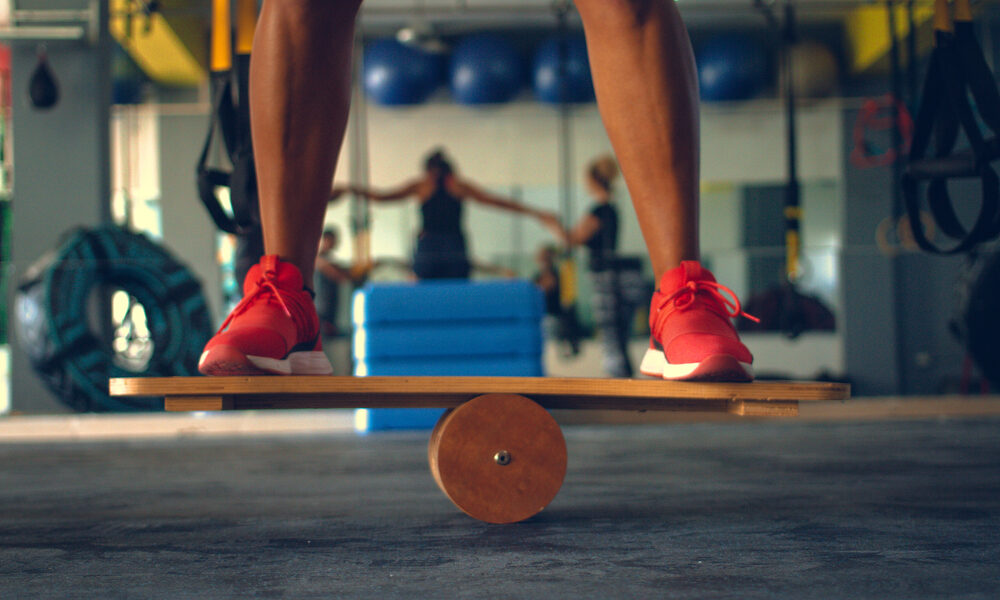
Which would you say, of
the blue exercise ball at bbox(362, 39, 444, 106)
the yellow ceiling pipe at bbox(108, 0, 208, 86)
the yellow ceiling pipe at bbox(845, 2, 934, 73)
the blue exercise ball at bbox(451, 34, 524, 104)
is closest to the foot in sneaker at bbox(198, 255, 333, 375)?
the blue exercise ball at bbox(362, 39, 444, 106)

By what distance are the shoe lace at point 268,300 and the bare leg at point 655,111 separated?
396mm

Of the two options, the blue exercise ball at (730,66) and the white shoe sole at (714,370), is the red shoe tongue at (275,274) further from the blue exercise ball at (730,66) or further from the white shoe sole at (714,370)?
the blue exercise ball at (730,66)

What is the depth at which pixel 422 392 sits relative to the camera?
92 cm

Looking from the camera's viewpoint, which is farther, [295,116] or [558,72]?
[558,72]

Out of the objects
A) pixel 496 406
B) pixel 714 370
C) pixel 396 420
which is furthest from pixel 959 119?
pixel 396 420

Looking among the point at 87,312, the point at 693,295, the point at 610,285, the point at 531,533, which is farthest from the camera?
the point at 610,285

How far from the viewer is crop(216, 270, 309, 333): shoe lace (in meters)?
0.98

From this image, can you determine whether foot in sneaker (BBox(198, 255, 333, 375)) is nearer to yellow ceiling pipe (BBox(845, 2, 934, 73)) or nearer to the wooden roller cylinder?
the wooden roller cylinder

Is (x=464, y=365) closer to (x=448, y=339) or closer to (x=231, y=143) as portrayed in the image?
(x=448, y=339)

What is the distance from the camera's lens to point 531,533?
0.86 meters

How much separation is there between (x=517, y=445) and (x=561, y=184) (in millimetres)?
5072

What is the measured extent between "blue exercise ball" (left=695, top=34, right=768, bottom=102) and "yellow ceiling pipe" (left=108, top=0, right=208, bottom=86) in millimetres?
3116

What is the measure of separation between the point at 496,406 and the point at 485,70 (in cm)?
462

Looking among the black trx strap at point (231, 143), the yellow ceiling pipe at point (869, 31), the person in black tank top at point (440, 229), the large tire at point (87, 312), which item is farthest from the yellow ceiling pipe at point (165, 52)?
the black trx strap at point (231, 143)
